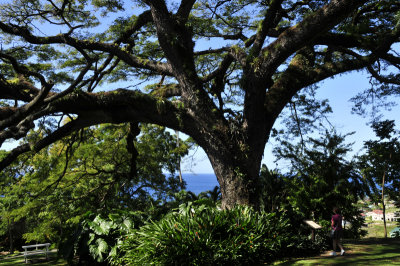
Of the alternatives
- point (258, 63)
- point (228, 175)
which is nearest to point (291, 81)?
point (258, 63)

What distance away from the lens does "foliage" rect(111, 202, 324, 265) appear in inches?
235

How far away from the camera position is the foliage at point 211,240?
5961mm

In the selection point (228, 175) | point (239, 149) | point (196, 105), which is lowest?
point (228, 175)

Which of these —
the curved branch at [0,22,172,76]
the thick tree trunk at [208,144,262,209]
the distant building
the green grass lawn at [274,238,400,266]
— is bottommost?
the green grass lawn at [274,238,400,266]

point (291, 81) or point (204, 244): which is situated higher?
point (291, 81)

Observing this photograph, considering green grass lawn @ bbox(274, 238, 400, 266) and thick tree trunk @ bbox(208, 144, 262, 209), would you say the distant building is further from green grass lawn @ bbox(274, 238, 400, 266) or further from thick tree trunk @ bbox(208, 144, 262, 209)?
thick tree trunk @ bbox(208, 144, 262, 209)

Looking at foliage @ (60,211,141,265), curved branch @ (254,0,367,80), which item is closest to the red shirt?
curved branch @ (254,0,367,80)

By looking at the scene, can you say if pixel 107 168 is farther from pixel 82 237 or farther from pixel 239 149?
pixel 239 149

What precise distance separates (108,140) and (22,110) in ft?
23.6

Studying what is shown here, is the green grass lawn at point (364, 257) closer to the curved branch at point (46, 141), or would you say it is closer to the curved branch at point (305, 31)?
Answer: the curved branch at point (305, 31)

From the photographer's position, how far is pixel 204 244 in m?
6.08

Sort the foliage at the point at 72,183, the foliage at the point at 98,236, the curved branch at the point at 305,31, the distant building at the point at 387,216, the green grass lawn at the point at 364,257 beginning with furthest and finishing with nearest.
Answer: the distant building at the point at 387,216, the foliage at the point at 72,183, the foliage at the point at 98,236, the curved branch at the point at 305,31, the green grass lawn at the point at 364,257

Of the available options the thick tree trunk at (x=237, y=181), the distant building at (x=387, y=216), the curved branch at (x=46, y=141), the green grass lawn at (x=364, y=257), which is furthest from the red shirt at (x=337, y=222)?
the curved branch at (x=46, y=141)

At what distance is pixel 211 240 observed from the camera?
620 centimetres
